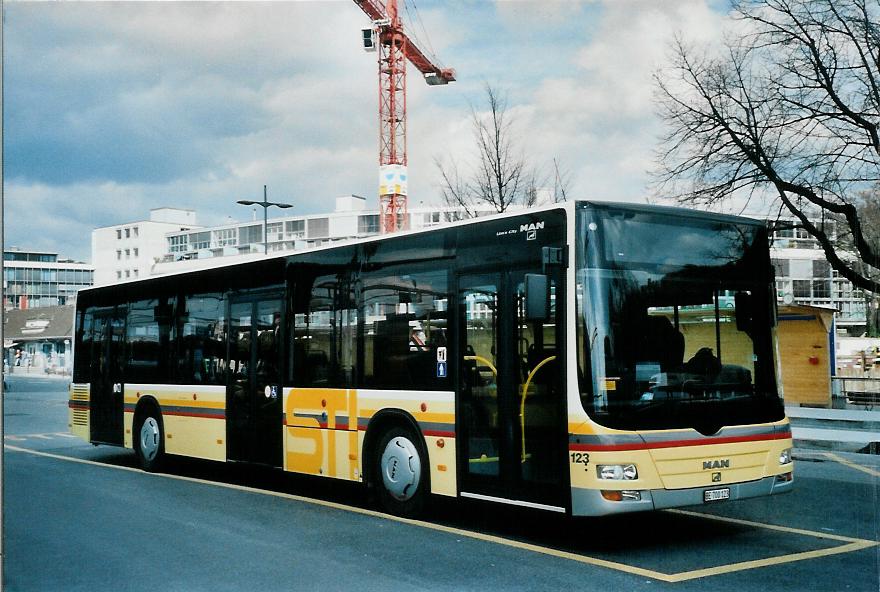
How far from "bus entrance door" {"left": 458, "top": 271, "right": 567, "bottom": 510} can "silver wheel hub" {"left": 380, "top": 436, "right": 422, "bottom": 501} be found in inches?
30.7

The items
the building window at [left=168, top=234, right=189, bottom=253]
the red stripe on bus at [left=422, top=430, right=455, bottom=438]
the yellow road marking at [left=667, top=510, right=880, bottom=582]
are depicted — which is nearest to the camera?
the yellow road marking at [left=667, top=510, right=880, bottom=582]

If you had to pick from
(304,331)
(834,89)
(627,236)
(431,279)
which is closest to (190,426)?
(304,331)

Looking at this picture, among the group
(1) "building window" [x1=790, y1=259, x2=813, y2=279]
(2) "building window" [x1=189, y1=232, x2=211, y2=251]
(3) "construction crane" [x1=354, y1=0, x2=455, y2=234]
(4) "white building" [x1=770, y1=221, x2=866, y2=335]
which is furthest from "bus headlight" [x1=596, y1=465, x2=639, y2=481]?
(2) "building window" [x1=189, y1=232, x2=211, y2=251]

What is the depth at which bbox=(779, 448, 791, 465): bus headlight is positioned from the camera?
27.8 feet

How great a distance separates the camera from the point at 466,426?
29.6ft

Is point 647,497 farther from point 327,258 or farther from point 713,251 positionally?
point 327,258

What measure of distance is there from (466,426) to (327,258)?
320 centimetres

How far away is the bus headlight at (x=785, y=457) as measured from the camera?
848 centimetres

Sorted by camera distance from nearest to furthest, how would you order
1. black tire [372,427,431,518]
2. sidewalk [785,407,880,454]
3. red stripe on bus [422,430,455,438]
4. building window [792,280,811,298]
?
red stripe on bus [422,430,455,438] < black tire [372,427,431,518] < sidewalk [785,407,880,454] < building window [792,280,811,298]

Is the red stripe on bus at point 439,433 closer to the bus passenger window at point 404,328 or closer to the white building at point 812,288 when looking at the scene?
the bus passenger window at point 404,328

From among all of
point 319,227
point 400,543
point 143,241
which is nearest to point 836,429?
point 400,543

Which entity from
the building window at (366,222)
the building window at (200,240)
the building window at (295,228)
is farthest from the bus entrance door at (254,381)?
the building window at (200,240)

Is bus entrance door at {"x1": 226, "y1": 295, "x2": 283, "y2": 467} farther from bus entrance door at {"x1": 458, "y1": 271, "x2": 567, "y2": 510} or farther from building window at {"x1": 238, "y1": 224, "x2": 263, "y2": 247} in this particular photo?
building window at {"x1": 238, "y1": 224, "x2": 263, "y2": 247}

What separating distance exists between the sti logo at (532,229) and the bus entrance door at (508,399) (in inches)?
14.3
